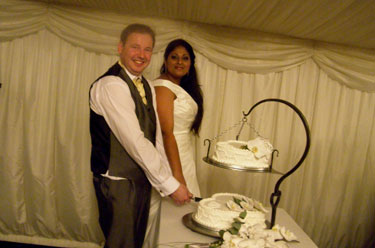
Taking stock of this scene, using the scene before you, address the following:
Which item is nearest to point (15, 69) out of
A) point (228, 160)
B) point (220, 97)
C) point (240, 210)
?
point (220, 97)

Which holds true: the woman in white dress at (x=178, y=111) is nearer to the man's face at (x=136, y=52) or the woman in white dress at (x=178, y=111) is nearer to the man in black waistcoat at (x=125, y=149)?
the man in black waistcoat at (x=125, y=149)

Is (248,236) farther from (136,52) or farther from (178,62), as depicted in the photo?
(178,62)

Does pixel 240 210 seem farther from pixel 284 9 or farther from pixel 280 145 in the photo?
pixel 280 145

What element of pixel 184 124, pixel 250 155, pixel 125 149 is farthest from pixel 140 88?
pixel 250 155

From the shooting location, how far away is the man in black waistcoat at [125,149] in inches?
60.3

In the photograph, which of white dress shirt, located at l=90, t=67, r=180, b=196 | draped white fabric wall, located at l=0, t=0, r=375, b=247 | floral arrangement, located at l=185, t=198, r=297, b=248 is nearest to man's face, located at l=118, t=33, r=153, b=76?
white dress shirt, located at l=90, t=67, r=180, b=196

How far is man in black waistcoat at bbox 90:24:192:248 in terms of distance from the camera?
1.53 m

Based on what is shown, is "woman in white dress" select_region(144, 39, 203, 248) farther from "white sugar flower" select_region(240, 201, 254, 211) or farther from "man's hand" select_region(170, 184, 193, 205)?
"white sugar flower" select_region(240, 201, 254, 211)

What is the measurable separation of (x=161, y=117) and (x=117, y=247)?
0.79 meters

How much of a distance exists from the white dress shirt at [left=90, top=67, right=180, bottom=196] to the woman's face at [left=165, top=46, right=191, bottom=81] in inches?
27.2

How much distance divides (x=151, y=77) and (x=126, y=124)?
4.41 feet

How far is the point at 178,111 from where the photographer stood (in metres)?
2.08

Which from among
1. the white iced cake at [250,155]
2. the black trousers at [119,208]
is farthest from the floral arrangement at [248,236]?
the black trousers at [119,208]

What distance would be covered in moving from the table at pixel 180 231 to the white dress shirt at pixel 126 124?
12 centimetres
